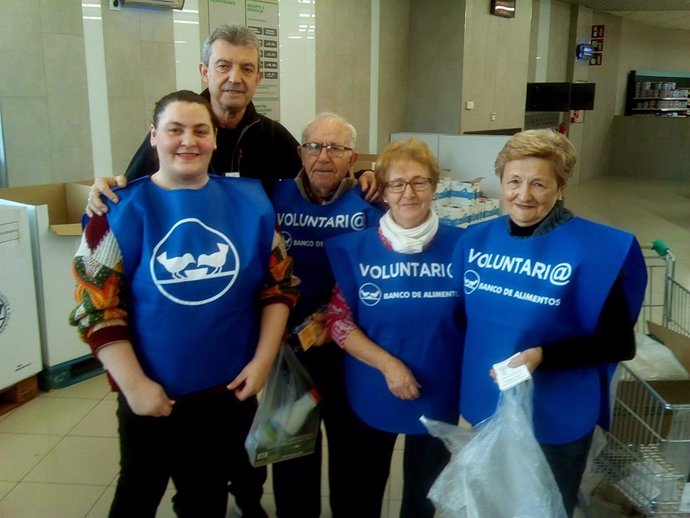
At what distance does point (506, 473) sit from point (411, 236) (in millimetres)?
609

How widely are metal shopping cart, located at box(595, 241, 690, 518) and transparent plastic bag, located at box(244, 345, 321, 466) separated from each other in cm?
82

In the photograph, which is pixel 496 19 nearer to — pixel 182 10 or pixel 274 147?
pixel 182 10

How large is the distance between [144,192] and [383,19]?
6142 mm

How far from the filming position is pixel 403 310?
1.63 m

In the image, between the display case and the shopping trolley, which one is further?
the display case

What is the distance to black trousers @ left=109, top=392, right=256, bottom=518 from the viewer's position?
1637mm

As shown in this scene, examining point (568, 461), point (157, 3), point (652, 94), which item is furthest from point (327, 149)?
point (652, 94)

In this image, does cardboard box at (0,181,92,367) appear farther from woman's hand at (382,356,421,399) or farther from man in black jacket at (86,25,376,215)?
woman's hand at (382,356,421,399)

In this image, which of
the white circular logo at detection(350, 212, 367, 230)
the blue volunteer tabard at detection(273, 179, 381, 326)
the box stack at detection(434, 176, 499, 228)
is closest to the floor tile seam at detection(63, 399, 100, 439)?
the blue volunteer tabard at detection(273, 179, 381, 326)

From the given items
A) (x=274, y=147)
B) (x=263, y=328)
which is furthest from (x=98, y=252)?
(x=274, y=147)

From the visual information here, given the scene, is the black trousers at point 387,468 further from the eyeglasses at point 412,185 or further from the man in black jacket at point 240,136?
the eyeglasses at point 412,185

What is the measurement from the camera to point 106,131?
4.32 metres

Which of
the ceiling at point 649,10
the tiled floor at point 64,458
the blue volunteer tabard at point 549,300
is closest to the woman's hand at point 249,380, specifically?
the blue volunteer tabard at point 549,300

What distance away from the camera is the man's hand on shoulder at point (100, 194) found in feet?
4.91
